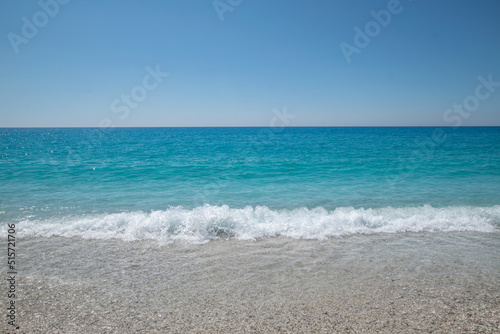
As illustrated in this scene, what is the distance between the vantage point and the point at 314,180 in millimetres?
16297

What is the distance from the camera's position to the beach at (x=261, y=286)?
3938mm

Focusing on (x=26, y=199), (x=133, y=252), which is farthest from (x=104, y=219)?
(x=26, y=199)

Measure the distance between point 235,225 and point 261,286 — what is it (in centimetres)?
328

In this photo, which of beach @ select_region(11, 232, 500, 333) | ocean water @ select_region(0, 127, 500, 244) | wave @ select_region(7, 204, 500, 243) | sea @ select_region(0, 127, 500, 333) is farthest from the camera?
ocean water @ select_region(0, 127, 500, 244)

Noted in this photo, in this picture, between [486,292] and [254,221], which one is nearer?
[486,292]

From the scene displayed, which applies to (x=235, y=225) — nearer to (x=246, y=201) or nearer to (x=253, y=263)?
(x=253, y=263)

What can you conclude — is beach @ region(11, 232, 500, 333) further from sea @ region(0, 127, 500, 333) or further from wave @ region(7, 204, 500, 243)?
wave @ region(7, 204, 500, 243)

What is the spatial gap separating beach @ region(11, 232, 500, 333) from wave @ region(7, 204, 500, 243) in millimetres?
490

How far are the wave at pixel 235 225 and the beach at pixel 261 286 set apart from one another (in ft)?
1.61

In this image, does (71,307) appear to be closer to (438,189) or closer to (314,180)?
(314,180)

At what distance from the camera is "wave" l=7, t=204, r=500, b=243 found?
7656 millimetres

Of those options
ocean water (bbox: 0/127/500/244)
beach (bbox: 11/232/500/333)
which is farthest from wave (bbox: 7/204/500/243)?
beach (bbox: 11/232/500/333)

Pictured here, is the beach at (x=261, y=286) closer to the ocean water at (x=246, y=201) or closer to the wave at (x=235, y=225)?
the wave at (x=235, y=225)

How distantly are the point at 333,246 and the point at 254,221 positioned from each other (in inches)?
105
